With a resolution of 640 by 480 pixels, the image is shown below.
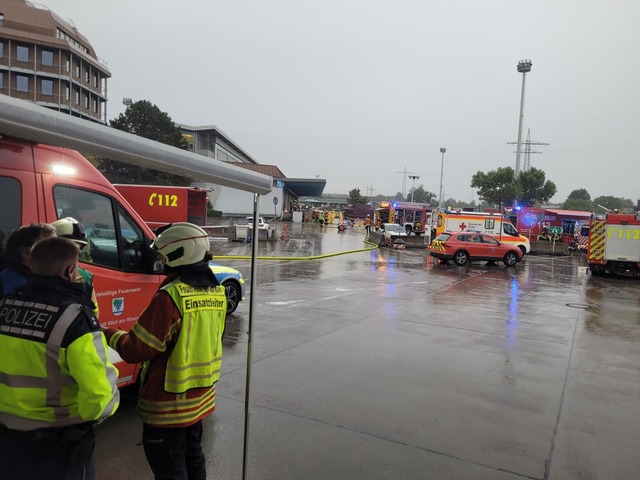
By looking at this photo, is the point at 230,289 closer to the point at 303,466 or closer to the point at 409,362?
the point at 409,362

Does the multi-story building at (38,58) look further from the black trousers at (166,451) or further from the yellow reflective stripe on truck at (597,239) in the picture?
the black trousers at (166,451)

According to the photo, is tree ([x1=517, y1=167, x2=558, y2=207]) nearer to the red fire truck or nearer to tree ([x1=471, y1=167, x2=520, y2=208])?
tree ([x1=471, y1=167, x2=520, y2=208])

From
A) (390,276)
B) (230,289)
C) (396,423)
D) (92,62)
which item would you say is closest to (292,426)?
(396,423)

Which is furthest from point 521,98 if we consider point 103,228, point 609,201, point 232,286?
point 609,201

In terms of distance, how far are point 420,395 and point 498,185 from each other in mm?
62647

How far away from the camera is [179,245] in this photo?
262 centimetres

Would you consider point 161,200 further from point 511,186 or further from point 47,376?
point 511,186

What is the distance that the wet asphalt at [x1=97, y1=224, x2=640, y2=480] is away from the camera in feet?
12.9

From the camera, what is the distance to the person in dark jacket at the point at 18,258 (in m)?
2.29

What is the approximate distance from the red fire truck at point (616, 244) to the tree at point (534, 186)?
4717cm

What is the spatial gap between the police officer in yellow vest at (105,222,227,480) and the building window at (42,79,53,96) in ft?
208

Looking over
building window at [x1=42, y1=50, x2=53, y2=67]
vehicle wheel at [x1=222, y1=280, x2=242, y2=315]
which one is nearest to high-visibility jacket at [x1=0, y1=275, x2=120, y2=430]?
vehicle wheel at [x1=222, y1=280, x2=242, y2=315]

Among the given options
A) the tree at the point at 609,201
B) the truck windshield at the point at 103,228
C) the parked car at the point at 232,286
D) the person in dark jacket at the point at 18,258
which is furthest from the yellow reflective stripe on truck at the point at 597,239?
the tree at the point at 609,201

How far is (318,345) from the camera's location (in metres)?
7.41
